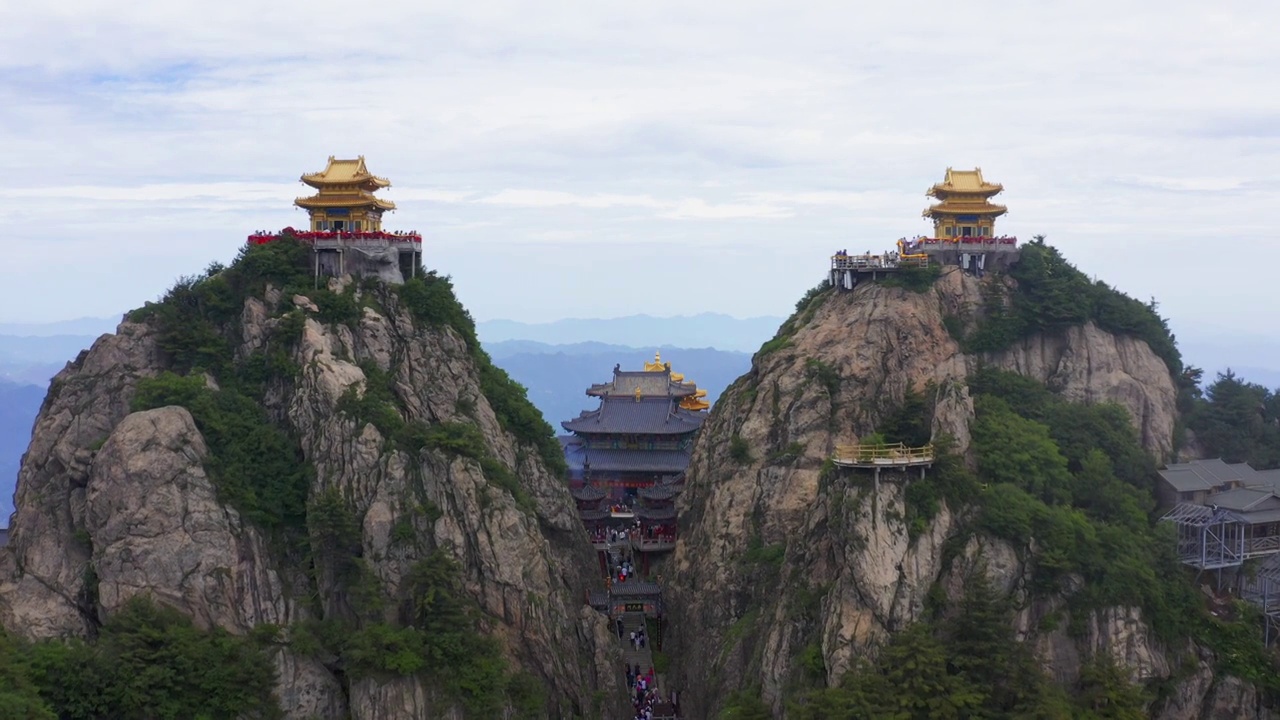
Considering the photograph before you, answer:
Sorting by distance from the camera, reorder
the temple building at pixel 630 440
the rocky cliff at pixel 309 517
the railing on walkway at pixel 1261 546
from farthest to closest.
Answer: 1. the temple building at pixel 630 440
2. the railing on walkway at pixel 1261 546
3. the rocky cliff at pixel 309 517

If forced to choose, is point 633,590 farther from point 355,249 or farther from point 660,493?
point 355,249

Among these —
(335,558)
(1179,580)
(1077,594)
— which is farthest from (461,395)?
(1179,580)

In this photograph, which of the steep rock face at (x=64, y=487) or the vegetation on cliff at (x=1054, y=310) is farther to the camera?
the vegetation on cliff at (x=1054, y=310)

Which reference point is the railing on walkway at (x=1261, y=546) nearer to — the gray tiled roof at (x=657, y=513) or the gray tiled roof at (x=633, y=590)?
the gray tiled roof at (x=633, y=590)

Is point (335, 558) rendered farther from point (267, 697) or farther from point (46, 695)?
point (46, 695)

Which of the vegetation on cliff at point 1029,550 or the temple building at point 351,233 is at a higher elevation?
the temple building at point 351,233

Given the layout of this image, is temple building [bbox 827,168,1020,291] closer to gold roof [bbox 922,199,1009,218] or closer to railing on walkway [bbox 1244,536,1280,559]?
gold roof [bbox 922,199,1009,218]

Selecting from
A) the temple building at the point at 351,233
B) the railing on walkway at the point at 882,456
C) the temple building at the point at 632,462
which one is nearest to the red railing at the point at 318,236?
the temple building at the point at 351,233

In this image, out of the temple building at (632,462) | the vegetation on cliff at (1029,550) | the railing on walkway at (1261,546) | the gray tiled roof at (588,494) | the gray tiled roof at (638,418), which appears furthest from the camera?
the gray tiled roof at (638,418)
